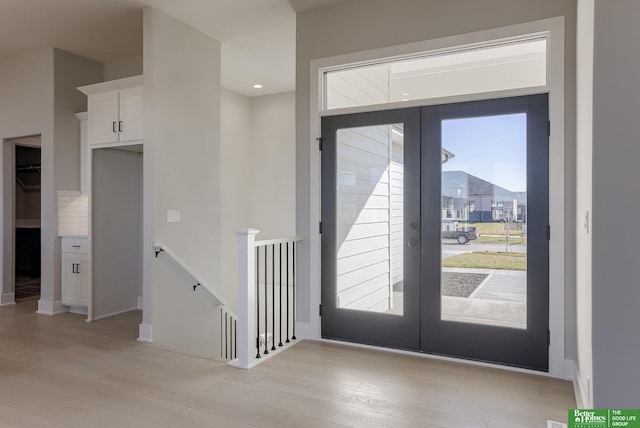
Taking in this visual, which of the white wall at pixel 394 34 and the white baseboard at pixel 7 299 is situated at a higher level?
the white wall at pixel 394 34

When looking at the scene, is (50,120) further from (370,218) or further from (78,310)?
(370,218)

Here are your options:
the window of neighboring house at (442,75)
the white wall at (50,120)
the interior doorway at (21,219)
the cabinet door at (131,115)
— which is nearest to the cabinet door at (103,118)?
the cabinet door at (131,115)

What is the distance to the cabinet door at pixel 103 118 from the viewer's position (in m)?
4.48

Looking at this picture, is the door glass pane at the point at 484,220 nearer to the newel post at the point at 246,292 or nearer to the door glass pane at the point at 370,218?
the door glass pane at the point at 370,218

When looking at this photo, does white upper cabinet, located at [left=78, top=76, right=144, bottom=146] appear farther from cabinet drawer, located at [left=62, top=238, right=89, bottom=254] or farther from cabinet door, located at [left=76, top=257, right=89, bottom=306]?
cabinet door, located at [left=76, top=257, right=89, bottom=306]

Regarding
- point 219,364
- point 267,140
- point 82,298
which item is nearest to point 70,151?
point 82,298

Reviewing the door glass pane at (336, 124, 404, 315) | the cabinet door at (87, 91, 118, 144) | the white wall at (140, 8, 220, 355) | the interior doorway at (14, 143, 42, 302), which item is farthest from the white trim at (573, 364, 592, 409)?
the interior doorway at (14, 143, 42, 302)

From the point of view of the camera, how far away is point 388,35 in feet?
12.0

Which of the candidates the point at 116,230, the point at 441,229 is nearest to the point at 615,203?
the point at 441,229

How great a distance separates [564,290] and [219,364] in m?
2.69

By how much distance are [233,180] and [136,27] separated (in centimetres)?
270

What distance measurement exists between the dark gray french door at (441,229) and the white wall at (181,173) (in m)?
1.55

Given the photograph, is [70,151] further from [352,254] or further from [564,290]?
[564,290]

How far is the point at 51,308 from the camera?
5.13 metres
